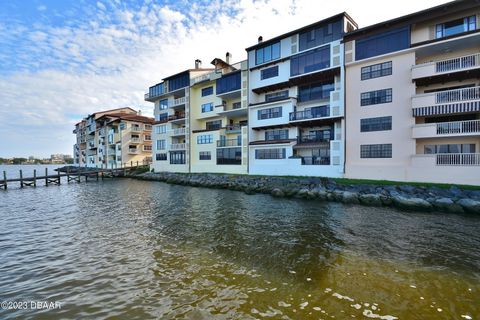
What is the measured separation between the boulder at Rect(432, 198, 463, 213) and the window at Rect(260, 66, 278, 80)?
2488 centimetres

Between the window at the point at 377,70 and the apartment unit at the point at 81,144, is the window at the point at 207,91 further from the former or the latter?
the apartment unit at the point at 81,144

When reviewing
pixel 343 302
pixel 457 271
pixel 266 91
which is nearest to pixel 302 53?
pixel 266 91

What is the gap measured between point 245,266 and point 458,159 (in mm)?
22614

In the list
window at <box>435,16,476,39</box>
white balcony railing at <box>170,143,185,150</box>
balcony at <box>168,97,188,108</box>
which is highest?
window at <box>435,16,476,39</box>

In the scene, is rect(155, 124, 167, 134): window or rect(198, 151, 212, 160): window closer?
rect(198, 151, 212, 160): window

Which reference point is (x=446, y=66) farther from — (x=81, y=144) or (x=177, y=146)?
(x=81, y=144)

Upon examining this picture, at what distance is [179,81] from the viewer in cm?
4800

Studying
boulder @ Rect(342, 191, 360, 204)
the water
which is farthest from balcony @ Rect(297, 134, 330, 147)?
the water

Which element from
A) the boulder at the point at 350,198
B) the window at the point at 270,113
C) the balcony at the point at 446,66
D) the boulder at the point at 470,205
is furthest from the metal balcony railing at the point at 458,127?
the window at the point at 270,113

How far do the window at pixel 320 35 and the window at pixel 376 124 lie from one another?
11.0 metres

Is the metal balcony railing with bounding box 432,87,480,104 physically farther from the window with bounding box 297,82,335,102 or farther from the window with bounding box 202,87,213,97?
the window with bounding box 202,87,213,97

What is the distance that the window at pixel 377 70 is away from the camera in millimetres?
24766

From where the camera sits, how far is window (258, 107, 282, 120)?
33531 millimetres

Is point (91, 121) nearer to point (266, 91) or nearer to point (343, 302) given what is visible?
point (266, 91)
